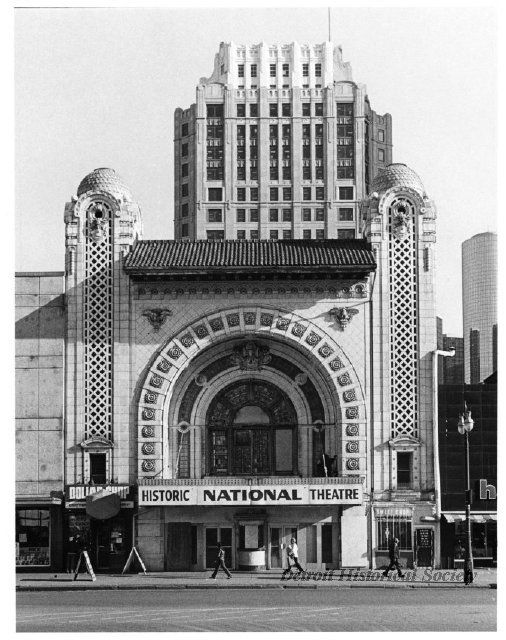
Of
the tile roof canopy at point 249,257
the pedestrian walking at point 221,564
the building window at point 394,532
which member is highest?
the tile roof canopy at point 249,257

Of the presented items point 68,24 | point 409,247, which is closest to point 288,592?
point 409,247

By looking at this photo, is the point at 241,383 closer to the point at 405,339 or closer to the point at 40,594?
the point at 405,339

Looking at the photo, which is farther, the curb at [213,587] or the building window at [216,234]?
the building window at [216,234]

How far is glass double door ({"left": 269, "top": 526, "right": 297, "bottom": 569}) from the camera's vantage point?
5831 cm

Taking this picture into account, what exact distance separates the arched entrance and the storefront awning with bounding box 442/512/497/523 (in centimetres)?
682

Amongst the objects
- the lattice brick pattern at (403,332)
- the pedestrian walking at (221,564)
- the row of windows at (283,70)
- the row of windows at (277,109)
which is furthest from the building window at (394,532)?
the row of windows at (277,109)

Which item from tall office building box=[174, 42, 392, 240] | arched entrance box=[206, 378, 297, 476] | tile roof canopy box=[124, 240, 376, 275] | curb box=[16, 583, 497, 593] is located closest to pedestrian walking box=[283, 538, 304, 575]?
curb box=[16, 583, 497, 593]

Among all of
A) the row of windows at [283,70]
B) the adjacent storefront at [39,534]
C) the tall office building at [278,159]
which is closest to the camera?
the adjacent storefront at [39,534]

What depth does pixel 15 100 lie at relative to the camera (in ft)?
164

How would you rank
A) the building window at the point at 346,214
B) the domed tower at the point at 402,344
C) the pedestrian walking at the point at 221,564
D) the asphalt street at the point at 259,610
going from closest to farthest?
the asphalt street at the point at 259,610 → the pedestrian walking at the point at 221,564 → the domed tower at the point at 402,344 → the building window at the point at 346,214

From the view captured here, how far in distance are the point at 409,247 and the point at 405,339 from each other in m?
3.88

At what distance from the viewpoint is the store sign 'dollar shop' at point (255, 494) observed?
2254 inches

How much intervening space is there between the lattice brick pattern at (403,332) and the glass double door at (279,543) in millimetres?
5904

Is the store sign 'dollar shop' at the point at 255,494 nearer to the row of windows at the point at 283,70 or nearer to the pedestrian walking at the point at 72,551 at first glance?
the pedestrian walking at the point at 72,551
